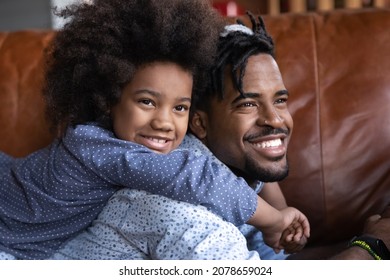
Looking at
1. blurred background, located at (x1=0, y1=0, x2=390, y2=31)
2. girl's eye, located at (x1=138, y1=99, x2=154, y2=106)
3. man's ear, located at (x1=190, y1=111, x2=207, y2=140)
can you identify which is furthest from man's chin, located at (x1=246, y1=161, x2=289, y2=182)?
blurred background, located at (x1=0, y1=0, x2=390, y2=31)

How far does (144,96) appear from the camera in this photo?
1141 mm

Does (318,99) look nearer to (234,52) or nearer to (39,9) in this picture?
(234,52)

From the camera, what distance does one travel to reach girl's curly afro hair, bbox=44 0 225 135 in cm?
114

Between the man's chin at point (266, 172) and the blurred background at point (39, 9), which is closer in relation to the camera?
the man's chin at point (266, 172)

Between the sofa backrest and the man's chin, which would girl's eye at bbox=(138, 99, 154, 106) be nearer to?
the man's chin

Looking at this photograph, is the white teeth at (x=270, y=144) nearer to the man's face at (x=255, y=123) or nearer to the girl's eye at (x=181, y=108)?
the man's face at (x=255, y=123)

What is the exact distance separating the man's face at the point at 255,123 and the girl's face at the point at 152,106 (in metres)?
0.14

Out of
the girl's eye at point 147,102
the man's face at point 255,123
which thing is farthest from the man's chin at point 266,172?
the girl's eye at point 147,102

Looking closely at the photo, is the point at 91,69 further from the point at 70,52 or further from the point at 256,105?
the point at 256,105

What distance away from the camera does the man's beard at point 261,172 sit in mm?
1281

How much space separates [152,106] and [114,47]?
0.40ft

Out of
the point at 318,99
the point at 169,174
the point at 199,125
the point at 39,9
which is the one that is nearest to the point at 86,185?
the point at 169,174

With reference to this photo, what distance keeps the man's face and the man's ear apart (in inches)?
0.5
